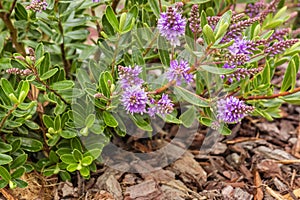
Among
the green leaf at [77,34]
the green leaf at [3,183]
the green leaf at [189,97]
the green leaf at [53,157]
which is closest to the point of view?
the green leaf at [189,97]

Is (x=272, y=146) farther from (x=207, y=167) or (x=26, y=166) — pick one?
(x=26, y=166)

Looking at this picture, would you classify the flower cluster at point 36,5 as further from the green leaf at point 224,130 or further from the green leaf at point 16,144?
the green leaf at point 224,130

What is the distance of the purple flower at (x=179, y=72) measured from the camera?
4.44 feet

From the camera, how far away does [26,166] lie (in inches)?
65.1

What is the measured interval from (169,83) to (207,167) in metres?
0.68

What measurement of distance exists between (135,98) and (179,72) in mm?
160

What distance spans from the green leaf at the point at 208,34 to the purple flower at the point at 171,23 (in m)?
0.07

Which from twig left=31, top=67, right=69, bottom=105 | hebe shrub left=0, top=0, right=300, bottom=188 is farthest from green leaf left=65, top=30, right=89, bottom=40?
twig left=31, top=67, right=69, bottom=105

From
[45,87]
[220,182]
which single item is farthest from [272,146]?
[45,87]

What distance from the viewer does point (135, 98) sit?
4.39 feet

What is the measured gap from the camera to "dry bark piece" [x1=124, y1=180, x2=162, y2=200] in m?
1.72

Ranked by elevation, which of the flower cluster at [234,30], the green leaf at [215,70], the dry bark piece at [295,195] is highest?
the flower cluster at [234,30]

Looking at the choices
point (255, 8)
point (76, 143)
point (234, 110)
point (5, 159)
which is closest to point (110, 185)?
point (76, 143)

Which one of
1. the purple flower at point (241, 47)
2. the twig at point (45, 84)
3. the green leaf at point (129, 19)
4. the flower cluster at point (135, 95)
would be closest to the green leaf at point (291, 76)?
the purple flower at point (241, 47)
